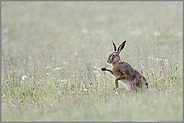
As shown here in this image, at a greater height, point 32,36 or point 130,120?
point 32,36

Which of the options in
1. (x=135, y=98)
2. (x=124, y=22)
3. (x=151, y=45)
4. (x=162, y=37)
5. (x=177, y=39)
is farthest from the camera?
(x=124, y=22)

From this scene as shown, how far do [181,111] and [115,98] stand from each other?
1.60m

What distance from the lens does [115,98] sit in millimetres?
5520

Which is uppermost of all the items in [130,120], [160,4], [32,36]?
[160,4]

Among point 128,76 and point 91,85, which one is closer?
point 128,76

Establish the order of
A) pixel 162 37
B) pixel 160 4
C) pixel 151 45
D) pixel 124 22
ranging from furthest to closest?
pixel 160 4 → pixel 124 22 → pixel 162 37 → pixel 151 45

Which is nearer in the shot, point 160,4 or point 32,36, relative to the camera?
point 32,36

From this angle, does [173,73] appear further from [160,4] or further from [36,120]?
[160,4]

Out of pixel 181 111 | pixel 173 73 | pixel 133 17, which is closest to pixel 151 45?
pixel 173 73

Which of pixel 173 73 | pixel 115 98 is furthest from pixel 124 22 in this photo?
pixel 115 98

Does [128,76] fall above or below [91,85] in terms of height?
above

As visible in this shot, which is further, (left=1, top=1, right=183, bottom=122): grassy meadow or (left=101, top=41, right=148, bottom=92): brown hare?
(left=101, top=41, right=148, bottom=92): brown hare

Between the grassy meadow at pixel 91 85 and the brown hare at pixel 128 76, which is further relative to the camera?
the brown hare at pixel 128 76

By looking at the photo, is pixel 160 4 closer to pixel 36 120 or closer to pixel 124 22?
pixel 124 22
